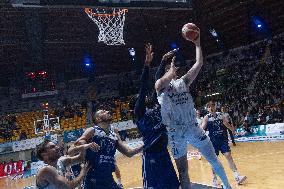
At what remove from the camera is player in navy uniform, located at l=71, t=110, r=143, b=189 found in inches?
164

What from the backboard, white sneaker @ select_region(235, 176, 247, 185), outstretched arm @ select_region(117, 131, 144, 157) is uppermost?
the backboard

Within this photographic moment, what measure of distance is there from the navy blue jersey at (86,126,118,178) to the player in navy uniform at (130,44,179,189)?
0.43 m

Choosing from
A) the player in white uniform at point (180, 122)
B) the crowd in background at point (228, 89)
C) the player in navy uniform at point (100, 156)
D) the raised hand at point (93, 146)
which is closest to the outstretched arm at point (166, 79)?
the player in white uniform at point (180, 122)

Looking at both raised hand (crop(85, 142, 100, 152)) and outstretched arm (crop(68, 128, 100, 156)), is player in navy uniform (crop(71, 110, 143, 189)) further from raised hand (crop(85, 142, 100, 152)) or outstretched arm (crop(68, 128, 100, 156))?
raised hand (crop(85, 142, 100, 152))

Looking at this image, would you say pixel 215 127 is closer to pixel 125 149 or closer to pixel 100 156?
pixel 125 149

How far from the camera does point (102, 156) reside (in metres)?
4.25

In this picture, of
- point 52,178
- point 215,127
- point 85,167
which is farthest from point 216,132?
point 52,178

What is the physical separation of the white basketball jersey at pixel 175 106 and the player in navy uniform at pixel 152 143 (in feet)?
0.36

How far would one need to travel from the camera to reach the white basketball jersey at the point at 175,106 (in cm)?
449

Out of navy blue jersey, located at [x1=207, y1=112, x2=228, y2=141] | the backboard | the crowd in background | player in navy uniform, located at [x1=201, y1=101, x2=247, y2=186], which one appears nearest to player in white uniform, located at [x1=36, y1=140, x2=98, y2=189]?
player in navy uniform, located at [x1=201, y1=101, x2=247, y2=186]

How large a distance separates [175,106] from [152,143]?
56 cm

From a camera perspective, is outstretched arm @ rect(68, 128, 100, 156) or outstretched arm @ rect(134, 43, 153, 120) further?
outstretched arm @ rect(134, 43, 153, 120)

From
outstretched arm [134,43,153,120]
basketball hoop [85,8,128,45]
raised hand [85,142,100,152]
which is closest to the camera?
raised hand [85,142,100,152]

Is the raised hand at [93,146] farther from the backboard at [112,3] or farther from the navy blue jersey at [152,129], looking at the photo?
the backboard at [112,3]
